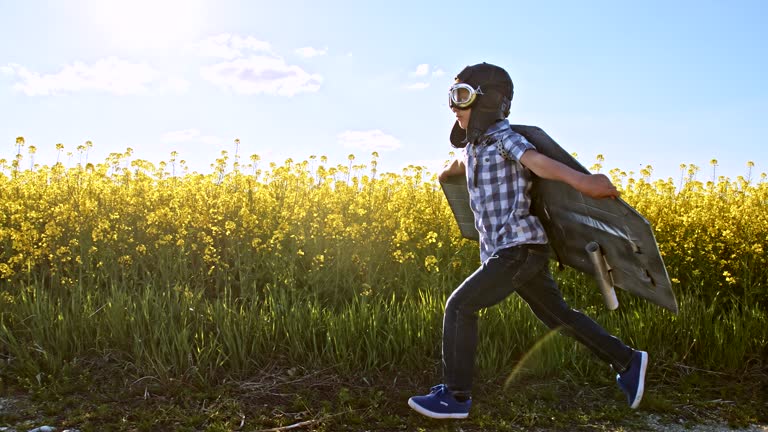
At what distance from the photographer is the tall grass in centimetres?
432

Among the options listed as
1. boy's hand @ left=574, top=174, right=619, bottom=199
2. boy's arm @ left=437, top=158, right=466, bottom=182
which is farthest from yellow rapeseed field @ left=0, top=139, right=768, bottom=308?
boy's hand @ left=574, top=174, right=619, bottom=199

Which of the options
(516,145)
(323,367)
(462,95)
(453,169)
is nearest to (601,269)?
(516,145)

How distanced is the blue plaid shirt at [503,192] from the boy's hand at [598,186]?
366mm

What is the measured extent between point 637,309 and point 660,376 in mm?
885

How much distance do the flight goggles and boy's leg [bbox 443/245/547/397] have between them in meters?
0.73

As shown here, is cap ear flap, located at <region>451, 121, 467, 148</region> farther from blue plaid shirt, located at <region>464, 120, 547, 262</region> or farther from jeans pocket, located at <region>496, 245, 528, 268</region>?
jeans pocket, located at <region>496, 245, 528, 268</region>

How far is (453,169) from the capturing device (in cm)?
381

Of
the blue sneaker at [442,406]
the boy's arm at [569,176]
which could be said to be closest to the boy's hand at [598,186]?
the boy's arm at [569,176]

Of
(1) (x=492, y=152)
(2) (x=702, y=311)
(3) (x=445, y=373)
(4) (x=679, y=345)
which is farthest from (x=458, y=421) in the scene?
(2) (x=702, y=311)

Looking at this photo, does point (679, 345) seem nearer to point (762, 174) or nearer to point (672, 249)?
point (672, 249)

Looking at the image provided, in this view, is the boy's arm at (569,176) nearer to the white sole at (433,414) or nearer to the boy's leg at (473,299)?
the boy's leg at (473,299)

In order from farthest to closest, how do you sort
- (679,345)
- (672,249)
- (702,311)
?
(672,249) → (702,311) → (679,345)

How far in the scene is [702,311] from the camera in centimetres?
513

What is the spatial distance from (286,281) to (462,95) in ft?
7.09
